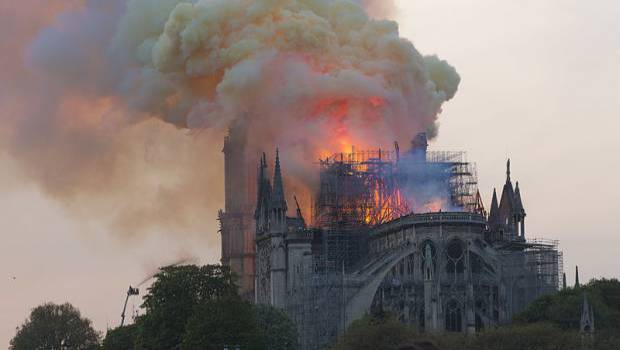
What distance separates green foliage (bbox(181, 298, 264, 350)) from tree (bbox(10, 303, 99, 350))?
4021 centimetres

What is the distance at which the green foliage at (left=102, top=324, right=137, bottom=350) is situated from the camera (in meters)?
138

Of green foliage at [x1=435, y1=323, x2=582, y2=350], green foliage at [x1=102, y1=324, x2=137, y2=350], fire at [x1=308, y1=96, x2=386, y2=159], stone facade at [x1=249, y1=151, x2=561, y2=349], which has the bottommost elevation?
green foliage at [x1=435, y1=323, x2=582, y2=350]

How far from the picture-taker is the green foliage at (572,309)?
399 feet

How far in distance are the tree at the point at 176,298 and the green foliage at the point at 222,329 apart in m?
4.08

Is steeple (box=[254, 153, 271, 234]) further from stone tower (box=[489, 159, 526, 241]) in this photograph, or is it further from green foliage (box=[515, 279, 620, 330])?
green foliage (box=[515, 279, 620, 330])

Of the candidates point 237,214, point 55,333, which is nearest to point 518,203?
point 237,214

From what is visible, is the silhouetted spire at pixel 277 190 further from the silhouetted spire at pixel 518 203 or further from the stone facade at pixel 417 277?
the silhouetted spire at pixel 518 203

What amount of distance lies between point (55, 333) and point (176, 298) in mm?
35492

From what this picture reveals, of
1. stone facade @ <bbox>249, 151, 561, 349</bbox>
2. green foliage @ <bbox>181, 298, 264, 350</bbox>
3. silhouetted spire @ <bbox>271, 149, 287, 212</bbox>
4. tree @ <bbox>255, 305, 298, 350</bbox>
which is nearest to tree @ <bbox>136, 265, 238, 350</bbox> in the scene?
tree @ <bbox>255, 305, 298, 350</bbox>

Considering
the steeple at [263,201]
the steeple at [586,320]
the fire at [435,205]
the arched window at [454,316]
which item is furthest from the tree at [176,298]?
the fire at [435,205]

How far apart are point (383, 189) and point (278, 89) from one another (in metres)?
13.8

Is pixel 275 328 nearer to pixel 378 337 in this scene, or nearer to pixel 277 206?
pixel 378 337

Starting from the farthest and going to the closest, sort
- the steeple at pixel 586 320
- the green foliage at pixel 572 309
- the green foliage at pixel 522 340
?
the green foliage at pixel 572 309
the steeple at pixel 586 320
the green foliage at pixel 522 340

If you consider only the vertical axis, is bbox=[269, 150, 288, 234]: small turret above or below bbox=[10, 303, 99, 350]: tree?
above
